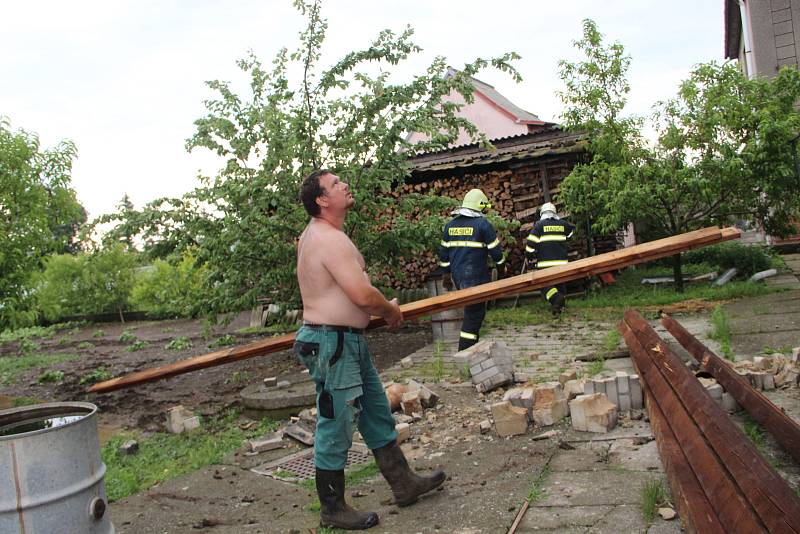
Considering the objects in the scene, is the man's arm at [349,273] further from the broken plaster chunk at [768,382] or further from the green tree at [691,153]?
the green tree at [691,153]

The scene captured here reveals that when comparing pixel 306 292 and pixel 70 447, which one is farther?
pixel 306 292

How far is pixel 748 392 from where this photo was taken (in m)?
4.18

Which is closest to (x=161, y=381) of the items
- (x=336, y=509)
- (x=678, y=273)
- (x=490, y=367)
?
(x=490, y=367)

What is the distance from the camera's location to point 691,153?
35.6ft

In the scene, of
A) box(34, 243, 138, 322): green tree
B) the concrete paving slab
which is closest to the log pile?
the concrete paving slab

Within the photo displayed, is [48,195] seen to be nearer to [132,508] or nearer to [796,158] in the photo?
[132,508]

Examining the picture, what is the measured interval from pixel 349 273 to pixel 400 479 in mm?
1164

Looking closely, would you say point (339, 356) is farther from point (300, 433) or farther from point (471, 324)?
point (471, 324)

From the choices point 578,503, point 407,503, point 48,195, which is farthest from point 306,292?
point 48,195

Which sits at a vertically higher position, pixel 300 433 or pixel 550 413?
pixel 550 413

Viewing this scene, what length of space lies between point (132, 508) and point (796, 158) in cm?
943

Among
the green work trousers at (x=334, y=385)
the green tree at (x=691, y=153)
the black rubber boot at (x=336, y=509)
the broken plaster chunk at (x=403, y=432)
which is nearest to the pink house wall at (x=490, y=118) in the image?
the green tree at (x=691, y=153)

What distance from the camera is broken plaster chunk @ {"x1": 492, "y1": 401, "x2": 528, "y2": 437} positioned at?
186 inches

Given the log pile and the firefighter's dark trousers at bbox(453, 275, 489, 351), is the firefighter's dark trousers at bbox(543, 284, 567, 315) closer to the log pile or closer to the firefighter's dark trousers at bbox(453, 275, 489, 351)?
the log pile
